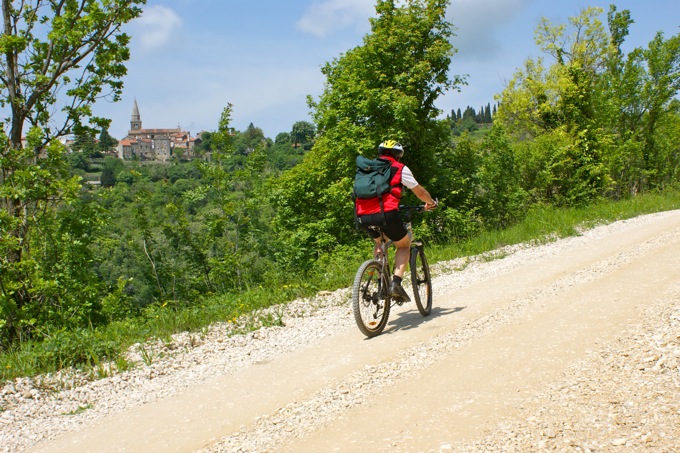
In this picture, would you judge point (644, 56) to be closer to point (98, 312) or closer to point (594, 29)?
point (594, 29)

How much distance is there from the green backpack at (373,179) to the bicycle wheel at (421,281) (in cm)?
114

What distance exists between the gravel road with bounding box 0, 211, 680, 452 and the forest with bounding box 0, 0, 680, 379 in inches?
38.7

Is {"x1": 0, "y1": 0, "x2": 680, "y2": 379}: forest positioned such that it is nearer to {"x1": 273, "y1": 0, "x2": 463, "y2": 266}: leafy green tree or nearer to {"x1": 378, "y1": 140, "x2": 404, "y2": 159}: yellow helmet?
{"x1": 273, "y1": 0, "x2": 463, "y2": 266}: leafy green tree

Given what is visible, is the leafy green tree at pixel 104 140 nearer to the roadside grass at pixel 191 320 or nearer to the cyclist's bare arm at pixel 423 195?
the roadside grass at pixel 191 320

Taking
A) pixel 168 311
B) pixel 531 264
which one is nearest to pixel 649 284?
pixel 531 264

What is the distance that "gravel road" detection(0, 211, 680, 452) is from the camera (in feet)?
12.2

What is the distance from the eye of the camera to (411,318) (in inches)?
272

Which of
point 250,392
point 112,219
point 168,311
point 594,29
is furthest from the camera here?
point 594,29

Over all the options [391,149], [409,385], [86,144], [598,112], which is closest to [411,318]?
[391,149]

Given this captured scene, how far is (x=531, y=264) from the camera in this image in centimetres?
966

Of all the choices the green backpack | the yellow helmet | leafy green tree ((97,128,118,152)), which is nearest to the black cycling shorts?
the green backpack

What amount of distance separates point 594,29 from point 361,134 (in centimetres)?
2745

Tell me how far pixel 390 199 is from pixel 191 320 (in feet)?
10.6

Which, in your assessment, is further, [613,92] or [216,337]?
[613,92]
